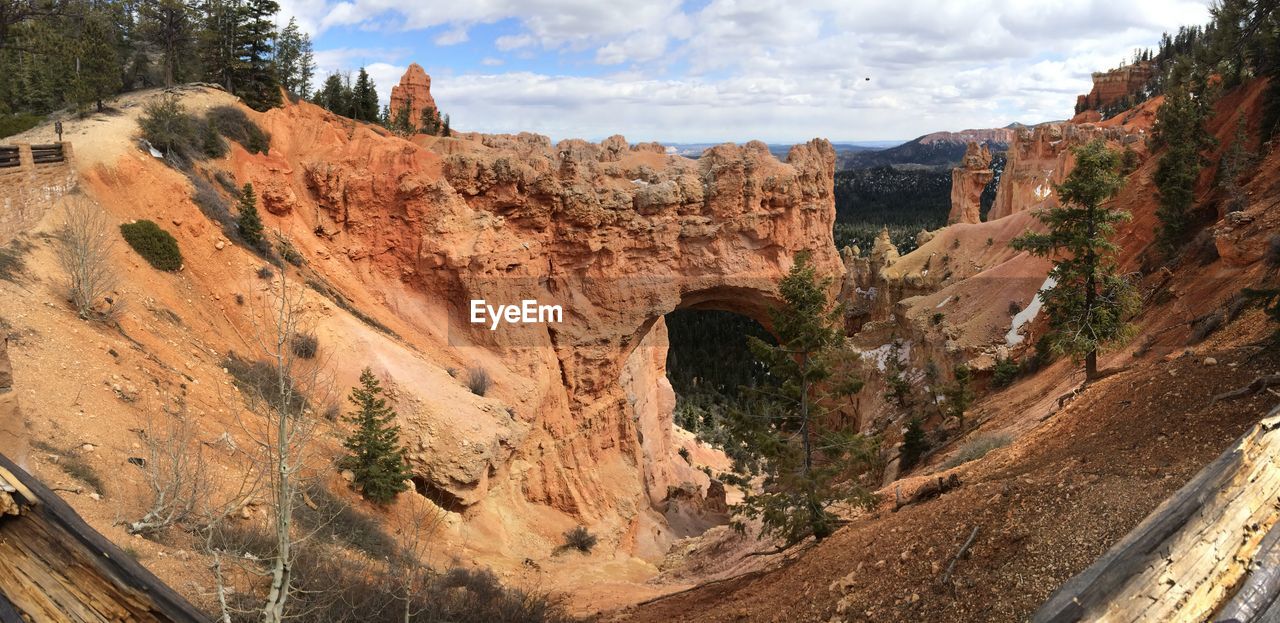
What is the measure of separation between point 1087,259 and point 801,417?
8.65 meters

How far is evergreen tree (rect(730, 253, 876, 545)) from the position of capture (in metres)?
12.6

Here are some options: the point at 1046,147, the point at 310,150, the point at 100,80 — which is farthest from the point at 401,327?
the point at 1046,147

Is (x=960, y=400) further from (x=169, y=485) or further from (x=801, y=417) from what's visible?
(x=169, y=485)

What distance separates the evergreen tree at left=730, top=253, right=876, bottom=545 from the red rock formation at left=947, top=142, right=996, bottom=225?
60.5 meters

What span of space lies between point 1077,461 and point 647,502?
71.9 feet

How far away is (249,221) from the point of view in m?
20.9

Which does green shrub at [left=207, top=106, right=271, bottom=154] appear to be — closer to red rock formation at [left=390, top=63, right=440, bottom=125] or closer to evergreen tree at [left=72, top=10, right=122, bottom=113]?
evergreen tree at [left=72, top=10, right=122, bottom=113]

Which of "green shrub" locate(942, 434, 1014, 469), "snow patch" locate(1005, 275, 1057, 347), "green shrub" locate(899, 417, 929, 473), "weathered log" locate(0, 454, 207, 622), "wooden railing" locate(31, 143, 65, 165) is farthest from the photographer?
"snow patch" locate(1005, 275, 1057, 347)

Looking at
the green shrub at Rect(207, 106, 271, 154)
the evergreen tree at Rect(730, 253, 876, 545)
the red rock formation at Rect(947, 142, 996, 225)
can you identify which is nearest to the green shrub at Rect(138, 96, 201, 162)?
the green shrub at Rect(207, 106, 271, 154)

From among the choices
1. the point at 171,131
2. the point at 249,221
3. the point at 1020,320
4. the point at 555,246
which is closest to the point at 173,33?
the point at 171,131

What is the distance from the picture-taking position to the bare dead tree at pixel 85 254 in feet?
48.9

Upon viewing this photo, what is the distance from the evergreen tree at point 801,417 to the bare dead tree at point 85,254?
13358 mm

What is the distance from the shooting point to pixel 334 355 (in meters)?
19.2

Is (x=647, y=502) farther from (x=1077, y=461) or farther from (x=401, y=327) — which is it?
(x=1077, y=461)
